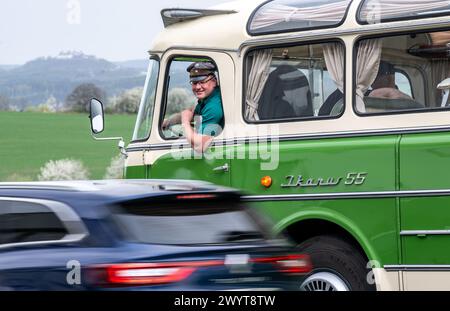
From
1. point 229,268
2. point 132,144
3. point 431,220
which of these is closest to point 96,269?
point 229,268

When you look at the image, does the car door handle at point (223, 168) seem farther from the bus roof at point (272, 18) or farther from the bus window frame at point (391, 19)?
the bus window frame at point (391, 19)

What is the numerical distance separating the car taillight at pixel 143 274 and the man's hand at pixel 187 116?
4619 millimetres

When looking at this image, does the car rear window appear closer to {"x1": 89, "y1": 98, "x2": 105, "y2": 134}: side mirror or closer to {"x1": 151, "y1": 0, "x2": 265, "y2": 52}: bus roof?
{"x1": 151, "y1": 0, "x2": 265, "y2": 52}: bus roof

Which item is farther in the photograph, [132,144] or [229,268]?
[132,144]

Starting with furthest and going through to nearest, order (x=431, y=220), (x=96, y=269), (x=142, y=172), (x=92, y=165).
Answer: (x=92, y=165)
(x=142, y=172)
(x=431, y=220)
(x=96, y=269)

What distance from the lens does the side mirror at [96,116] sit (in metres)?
12.0

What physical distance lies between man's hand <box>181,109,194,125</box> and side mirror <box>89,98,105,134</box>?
914 millimetres

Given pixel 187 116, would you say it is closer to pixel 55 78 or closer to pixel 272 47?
pixel 272 47

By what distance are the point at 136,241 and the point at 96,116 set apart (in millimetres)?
5148

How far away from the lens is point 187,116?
454 inches

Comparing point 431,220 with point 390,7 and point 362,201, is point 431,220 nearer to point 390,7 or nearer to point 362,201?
point 362,201

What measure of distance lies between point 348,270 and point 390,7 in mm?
2223
